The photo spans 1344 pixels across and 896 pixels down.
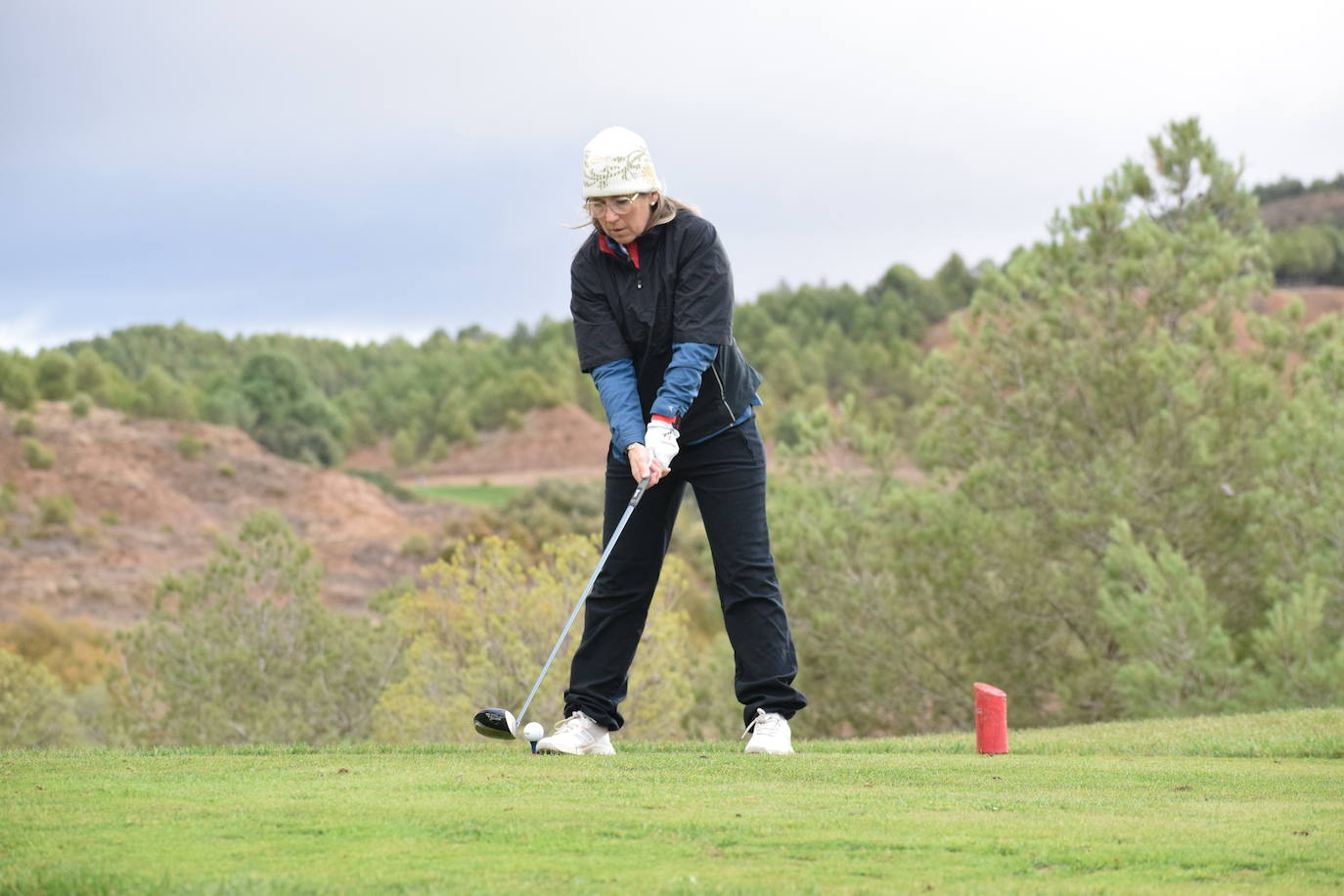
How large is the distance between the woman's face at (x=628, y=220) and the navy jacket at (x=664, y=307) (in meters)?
0.07

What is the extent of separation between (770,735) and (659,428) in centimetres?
138

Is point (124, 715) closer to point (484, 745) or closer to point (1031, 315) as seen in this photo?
point (1031, 315)

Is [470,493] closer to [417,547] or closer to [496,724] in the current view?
[417,547]

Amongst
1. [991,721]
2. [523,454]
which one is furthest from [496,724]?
[523,454]

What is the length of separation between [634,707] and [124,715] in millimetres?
11495

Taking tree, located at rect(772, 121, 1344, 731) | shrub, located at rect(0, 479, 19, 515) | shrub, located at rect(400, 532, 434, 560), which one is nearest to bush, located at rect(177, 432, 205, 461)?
shrub, located at rect(0, 479, 19, 515)

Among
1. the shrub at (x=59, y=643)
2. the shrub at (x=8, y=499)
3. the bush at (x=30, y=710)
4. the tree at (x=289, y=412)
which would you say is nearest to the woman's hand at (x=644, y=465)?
the bush at (x=30, y=710)

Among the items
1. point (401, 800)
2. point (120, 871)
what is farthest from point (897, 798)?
point (120, 871)

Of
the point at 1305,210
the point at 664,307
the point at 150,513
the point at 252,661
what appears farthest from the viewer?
the point at 1305,210

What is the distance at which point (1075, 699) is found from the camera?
75.0 ft

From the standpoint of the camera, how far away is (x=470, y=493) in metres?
90.8

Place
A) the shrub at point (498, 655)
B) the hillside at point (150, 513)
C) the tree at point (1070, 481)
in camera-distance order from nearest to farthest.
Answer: the tree at point (1070, 481) < the shrub at point (498, 655) < the hillside at point (150, 513)

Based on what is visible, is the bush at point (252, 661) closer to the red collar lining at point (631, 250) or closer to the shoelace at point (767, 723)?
the shoelace at point (767, 723)

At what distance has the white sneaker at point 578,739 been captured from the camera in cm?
611
